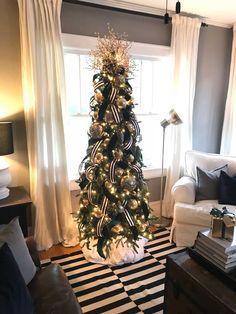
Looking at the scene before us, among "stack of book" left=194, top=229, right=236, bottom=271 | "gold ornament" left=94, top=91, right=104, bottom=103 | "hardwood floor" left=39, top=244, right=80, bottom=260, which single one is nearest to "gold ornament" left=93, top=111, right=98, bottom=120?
"gold ornament" left=94, top=91, right=104, bottom=103

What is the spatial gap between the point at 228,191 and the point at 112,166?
1344mm

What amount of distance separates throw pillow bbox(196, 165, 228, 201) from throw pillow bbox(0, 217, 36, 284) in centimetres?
198

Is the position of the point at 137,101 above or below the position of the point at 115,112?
above

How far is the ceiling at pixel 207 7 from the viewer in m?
2.80

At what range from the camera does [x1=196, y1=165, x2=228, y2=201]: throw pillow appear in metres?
2.80

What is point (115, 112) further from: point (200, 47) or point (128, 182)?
point (200, 47)

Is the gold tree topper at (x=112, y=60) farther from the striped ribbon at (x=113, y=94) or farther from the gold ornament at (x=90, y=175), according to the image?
the gold ornament at (x=90, y=175)

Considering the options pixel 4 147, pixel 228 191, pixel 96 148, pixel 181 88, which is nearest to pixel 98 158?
pixel 96 148

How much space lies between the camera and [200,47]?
11.3 ft

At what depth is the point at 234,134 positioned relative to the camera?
3.73m

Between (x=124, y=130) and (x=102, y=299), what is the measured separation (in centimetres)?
142

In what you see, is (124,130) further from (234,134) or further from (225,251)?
(234,134)

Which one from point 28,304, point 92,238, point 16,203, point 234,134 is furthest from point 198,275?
point 234,134

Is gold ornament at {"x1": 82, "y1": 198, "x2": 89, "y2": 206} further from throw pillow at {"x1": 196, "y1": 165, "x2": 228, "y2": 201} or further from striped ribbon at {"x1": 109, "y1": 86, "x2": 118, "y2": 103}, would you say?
throw pillow at {"x1": 196, "y1": 165, "x2": 228, "y2": 201}
